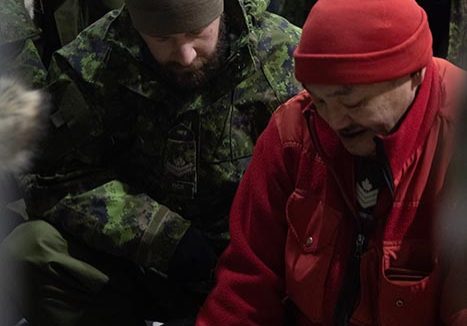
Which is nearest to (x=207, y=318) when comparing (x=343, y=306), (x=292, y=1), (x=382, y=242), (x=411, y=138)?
(x=343, y=306)

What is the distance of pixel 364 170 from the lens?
52.6 inches

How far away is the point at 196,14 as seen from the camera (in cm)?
163

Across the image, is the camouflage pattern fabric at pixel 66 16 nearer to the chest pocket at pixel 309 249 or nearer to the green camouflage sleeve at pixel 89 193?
the green camouflage sleeve at pixel 89 193

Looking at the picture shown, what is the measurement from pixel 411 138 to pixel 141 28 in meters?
0.63

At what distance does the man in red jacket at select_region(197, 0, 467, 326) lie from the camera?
4.00 ft

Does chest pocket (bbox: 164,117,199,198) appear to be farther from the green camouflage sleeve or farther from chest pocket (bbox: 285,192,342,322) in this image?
chest pocket (bbox: 285,192,342,322)

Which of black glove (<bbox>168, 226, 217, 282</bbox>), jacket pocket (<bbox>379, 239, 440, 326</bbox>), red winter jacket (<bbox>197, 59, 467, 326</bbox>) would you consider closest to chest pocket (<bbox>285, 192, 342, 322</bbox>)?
red winter jacket (<bbox>197, 59, 467, 326</bbox>)

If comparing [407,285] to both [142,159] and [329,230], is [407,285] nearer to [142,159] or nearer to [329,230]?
[329,230]

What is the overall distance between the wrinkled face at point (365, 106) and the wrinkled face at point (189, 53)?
0.44 meters

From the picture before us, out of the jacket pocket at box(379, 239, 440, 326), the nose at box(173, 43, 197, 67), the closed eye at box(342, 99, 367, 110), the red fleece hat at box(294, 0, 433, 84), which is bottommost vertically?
the jacket pocket at box(379, 239, 440, 326)

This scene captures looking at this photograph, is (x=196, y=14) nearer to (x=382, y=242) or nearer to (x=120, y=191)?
(x=120, y=191)

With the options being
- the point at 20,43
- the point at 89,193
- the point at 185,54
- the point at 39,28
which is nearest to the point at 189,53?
the point at 185,54

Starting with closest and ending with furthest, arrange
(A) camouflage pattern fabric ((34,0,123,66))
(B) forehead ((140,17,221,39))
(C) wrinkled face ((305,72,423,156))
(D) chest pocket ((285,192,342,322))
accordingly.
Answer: (C) wrinkled face ((305,72,423,156))
(D) chest pocket ((285,192,342,322))
(B) forehead ((140,17,221,39))
(A) camouflage pattern fabric ((34,0,123,66))

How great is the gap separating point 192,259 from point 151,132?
276 millimetres
